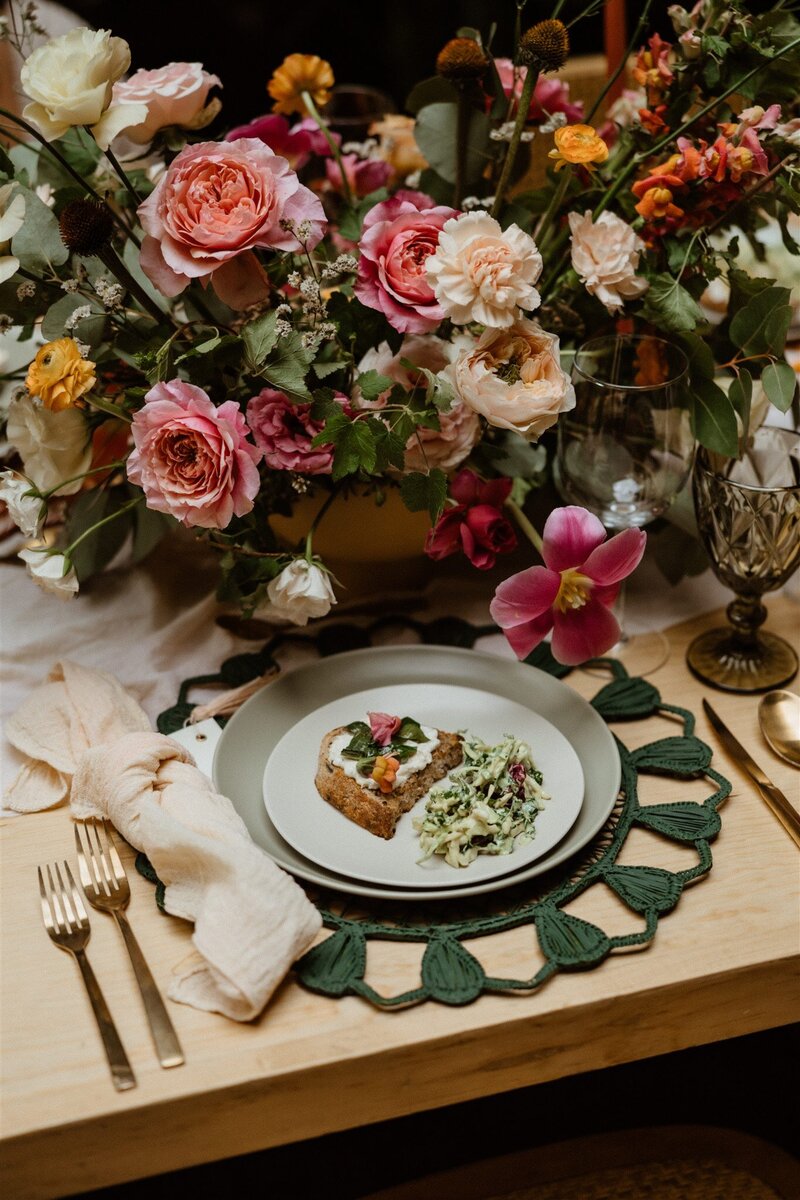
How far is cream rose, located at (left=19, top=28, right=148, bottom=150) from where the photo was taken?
2.72ft

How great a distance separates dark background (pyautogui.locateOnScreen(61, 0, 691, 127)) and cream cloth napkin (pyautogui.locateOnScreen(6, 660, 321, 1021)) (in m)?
2.26

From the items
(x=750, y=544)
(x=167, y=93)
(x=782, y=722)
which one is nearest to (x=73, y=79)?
(x=167, y=93)

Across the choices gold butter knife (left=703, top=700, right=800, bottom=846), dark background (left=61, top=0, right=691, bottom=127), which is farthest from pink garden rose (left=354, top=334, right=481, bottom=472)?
dark background (left=61, top=0, right=691, bottom=127)

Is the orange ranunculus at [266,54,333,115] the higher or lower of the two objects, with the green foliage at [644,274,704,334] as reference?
higher

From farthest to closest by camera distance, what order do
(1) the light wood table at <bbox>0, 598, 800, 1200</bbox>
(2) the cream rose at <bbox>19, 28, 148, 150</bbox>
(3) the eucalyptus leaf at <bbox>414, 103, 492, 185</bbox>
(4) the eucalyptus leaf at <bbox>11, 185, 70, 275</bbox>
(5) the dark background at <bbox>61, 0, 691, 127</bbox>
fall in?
1. (5) the dark background at <bbox>61, 0, 691, 127</bbox>
2. (3) the eucalyptus leaf at <bbox>414, 103, 492, 185</bbox>
3. (4) the eucalyptus leaf at <bbox>11, 185, 70, 275</bbox>
4. (2) the cream rose at <bbox>19, 28, 148, 150</bbox>
5. (1) the light wood table at <bbox>0, 598, 800, 1200</bbox>

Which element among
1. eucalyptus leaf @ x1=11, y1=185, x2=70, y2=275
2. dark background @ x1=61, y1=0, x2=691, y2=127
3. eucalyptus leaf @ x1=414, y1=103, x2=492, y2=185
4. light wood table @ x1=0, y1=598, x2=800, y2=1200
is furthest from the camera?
dark background @ x1=61, y1=0, x2=691, y2=127

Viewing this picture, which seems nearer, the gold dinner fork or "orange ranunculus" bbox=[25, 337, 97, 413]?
the gold dinner fork

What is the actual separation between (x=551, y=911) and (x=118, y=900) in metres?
0.32

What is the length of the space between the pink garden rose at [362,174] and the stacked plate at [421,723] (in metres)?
0.58

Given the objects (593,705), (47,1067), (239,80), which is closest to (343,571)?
(593,705)

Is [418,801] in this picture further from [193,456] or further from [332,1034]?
[193,456]

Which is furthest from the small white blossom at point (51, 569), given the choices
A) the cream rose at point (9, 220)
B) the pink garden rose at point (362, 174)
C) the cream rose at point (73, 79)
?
the pink garden rose at point (362, 174)

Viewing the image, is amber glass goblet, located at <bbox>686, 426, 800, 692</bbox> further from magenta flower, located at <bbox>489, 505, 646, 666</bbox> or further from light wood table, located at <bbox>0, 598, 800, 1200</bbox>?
light wood table, located at <bbox>0, 598, 800, 1200</bbox>

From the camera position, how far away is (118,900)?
0.83 m
